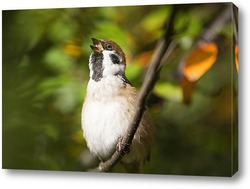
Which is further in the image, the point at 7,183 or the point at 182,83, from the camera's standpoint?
the point at 7,183

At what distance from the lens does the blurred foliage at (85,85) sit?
247 centimetres

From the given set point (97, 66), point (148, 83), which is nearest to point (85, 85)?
point (97, 66)

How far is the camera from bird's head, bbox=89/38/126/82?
8.39ft

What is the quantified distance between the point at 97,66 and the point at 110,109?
19 centimetres

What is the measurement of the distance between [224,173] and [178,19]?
2.14 feet

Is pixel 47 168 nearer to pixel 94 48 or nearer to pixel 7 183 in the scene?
pixel 7 183

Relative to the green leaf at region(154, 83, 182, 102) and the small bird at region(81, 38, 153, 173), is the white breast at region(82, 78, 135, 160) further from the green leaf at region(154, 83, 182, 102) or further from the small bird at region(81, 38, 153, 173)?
the green leaf at region(154, 83, 182, 102)

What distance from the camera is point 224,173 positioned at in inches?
96.8

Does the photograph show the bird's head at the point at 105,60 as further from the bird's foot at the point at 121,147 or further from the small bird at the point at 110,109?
the bird's foot at the point at 121,147

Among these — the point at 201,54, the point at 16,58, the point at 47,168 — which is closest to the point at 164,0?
the point at 201,54

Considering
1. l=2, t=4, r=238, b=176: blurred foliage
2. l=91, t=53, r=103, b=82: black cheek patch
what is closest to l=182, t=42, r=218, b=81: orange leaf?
l=2, t=4, r=238, b=176: blurred foliage

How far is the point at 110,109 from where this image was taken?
2.54 m


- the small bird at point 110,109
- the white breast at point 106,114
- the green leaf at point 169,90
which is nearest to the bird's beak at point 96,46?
the small bird at point 110,109

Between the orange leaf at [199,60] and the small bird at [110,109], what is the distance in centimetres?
24
